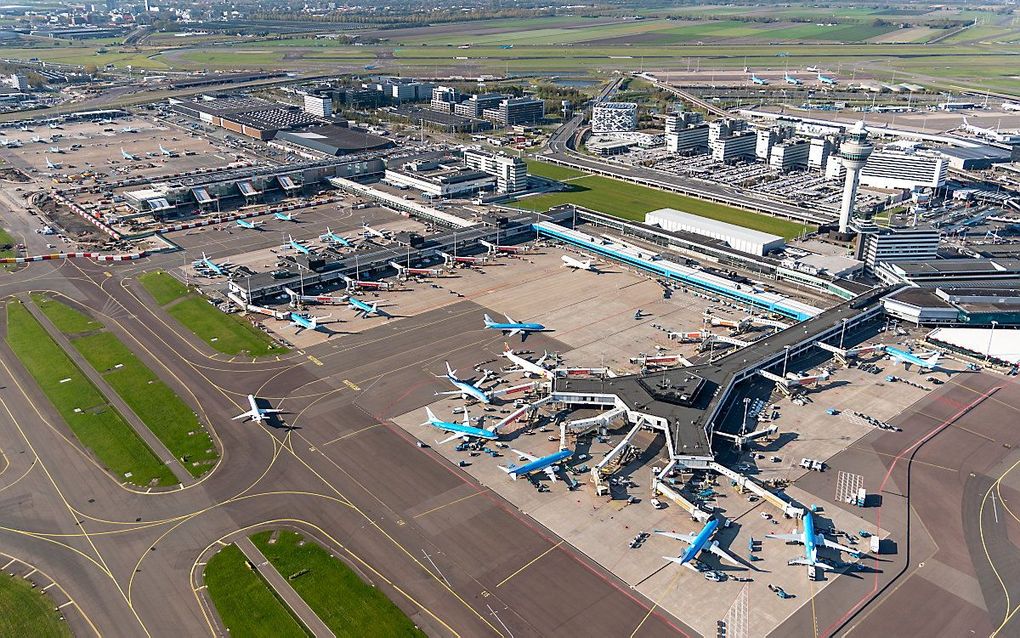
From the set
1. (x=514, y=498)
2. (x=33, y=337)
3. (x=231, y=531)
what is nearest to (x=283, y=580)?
(x=231, y=531)

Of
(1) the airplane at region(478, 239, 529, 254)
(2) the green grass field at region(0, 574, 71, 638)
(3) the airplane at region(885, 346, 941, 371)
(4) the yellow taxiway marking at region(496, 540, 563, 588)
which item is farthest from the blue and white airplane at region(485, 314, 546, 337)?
(2) the green grass field at region(0, 574, 71, 638)

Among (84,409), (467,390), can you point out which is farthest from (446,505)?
(84,409)

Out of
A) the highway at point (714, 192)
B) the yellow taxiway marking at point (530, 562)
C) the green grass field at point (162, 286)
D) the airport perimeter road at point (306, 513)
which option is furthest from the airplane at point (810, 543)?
the highway at point (714, 192)

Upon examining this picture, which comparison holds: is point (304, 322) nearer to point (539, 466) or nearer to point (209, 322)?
point (209, 322)

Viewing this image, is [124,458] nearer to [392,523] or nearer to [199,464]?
[199,464]

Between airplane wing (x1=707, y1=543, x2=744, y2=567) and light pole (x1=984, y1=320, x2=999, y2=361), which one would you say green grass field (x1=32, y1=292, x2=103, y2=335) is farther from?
light pole (x1=984, y1=320, x2=999, y2=361)

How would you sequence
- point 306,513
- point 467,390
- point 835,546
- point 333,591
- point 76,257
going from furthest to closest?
point 76,257, point 467,390, point 306,513, point 835,546, point 333,591
